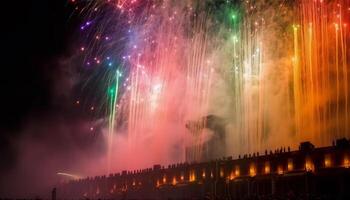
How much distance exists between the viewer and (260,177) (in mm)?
47812

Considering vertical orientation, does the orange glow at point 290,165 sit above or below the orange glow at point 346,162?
above

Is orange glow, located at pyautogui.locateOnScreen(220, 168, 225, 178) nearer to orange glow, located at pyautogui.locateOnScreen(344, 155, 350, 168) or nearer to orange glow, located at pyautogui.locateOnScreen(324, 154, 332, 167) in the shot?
orange glow, located at pyautogui.locateOnScreen(324, 154, 332, 167)

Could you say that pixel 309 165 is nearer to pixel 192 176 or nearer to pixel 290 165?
pixel 290 165

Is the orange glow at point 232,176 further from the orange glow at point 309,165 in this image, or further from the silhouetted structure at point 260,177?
the orange glow at point 309,165

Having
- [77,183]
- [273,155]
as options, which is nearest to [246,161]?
[273,155]

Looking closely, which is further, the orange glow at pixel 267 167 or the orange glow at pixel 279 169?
the orange glow at pixel 267 167

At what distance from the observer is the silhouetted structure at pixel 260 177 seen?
39.4 m

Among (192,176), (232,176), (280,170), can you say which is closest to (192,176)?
(192,176)

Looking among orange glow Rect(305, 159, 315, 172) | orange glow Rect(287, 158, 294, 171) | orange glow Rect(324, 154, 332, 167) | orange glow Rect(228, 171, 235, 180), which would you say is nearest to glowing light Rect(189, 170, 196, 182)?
orange glow Rect(228, 171, 235, 180)

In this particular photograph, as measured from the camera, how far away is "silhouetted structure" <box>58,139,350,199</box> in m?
39.4

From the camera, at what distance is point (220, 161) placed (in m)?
55.1

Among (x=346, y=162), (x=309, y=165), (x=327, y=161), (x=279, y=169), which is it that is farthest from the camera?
(x=279, y=169)

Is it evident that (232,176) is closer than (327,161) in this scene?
No

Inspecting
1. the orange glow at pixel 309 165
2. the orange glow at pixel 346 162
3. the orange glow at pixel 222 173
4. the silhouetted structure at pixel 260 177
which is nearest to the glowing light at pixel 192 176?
the silhouetted structure at pixel 260 177
